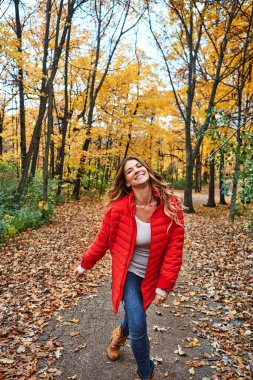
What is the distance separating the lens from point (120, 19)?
1628cm

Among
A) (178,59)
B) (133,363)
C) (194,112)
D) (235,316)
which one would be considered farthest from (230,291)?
(194,112)

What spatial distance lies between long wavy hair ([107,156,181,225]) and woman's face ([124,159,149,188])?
7cm

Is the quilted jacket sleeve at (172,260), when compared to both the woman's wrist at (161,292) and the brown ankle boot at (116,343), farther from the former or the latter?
the brown ankle boot at (116,343)

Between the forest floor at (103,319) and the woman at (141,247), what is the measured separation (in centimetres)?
100

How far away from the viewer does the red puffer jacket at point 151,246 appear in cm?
269

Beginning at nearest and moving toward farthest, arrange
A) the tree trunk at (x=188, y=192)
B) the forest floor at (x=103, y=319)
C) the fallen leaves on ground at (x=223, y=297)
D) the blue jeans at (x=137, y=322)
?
the blue jeans at (x=137, y=322), the forest floor at (x=103, y=319), the fallen leaves on ground at (x=223, y=297), the tree trunk at (x=188, y=192)

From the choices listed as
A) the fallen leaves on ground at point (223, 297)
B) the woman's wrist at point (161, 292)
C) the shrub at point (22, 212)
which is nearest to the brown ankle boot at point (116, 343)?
the fallen leaves on ground at point (223, 297)

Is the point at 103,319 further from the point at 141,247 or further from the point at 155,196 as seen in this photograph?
the point at 155,196

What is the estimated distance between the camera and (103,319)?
448cm

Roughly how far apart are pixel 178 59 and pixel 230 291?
43.3ft

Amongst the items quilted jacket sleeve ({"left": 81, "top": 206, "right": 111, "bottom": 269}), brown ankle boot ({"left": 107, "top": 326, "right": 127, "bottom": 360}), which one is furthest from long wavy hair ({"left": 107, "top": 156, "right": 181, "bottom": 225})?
brown ankle boot ({"left": 107, "top": 326, "right": 127, "bottom": 360})

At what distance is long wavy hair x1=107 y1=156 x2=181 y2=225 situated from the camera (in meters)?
2.78

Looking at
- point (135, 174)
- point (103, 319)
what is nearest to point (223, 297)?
point (103, 319)

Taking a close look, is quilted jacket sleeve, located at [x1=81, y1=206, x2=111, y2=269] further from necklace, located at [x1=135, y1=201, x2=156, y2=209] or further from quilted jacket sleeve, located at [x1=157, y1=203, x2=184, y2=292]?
quilted jacket sleeve, located at [x1=157, y1=203, x2=184, y2=292]
